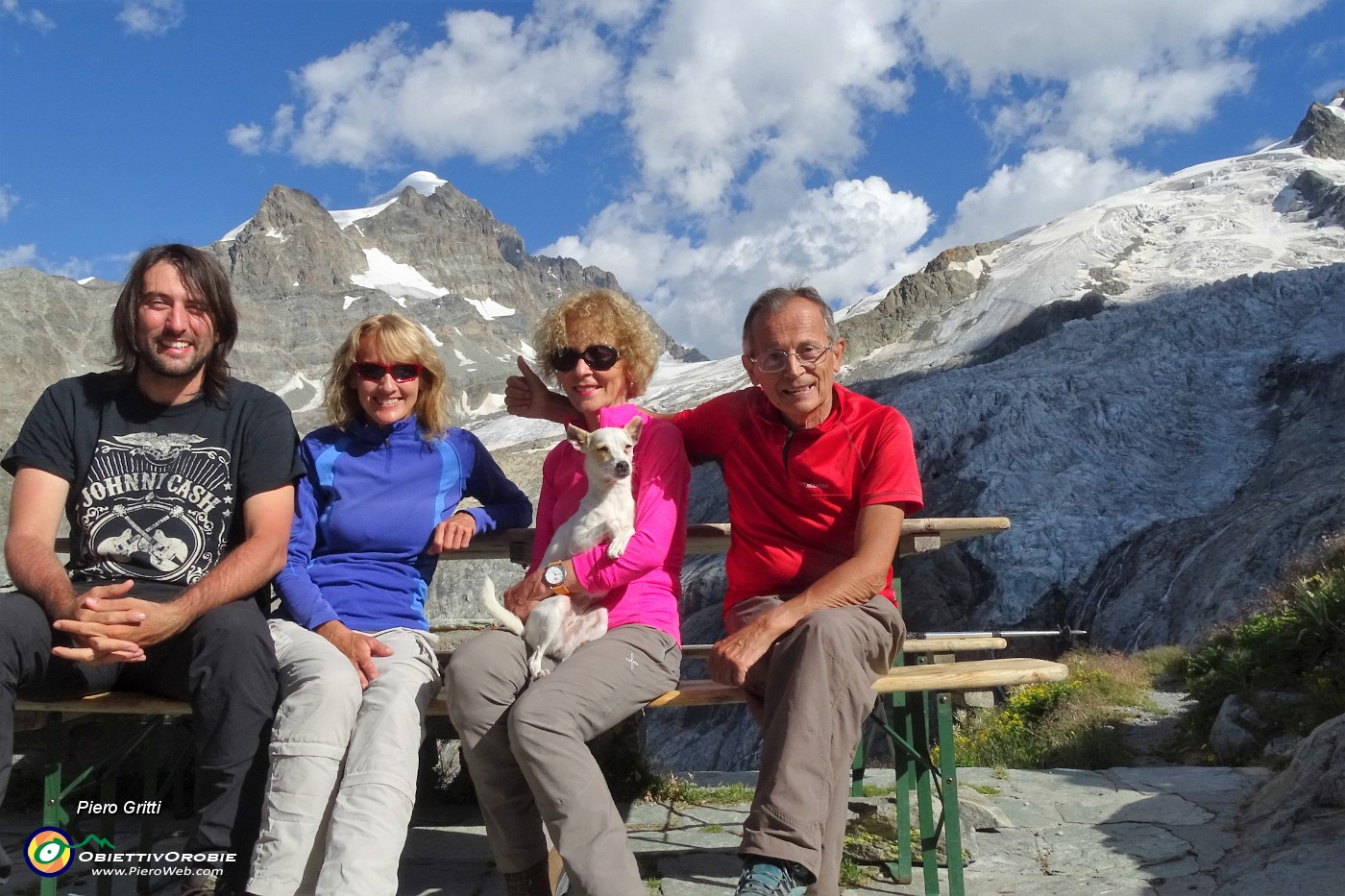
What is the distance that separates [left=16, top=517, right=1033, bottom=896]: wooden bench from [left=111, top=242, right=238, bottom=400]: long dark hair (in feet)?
3.65

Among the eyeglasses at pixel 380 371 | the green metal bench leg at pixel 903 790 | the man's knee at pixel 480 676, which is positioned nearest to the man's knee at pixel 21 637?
the man's knee at pixel 480 676

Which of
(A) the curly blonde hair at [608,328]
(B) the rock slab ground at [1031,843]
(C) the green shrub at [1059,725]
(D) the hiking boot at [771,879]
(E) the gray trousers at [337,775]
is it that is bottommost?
(C) the green shrub at [1059,725]

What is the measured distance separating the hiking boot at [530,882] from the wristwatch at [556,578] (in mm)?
812

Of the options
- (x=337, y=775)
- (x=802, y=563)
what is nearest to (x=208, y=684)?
(x=337, y=775)

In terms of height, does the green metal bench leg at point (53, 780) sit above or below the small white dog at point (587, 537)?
below

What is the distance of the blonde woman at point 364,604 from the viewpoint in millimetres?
2740

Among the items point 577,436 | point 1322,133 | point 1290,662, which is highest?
point 1322,133

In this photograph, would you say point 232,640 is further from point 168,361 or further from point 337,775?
point 168,361

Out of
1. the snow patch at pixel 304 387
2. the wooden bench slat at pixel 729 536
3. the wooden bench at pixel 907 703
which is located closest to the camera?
the wooden bench at pixel 907 703

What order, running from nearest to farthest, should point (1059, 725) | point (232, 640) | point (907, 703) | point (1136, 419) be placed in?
point (232, 640)
point (907, 703)
point (1059, 725)
point (1136, 419)

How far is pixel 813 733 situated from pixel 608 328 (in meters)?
1.76

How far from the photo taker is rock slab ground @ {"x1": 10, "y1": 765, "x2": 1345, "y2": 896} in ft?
12.2

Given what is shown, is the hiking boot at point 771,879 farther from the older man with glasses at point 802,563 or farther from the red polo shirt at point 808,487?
the red polo shirt at point 808,487

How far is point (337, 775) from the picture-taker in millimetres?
2887
